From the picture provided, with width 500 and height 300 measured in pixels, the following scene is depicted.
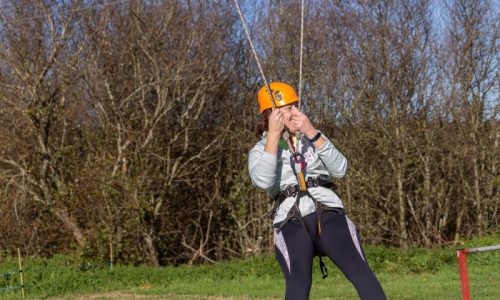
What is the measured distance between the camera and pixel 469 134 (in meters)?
14.5

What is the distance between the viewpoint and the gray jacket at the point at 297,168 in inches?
155

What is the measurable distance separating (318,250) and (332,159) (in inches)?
18.4

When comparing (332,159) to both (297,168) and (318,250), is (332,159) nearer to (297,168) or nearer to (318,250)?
(297,168)

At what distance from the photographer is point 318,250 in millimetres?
4012

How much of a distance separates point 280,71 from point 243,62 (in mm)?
1285

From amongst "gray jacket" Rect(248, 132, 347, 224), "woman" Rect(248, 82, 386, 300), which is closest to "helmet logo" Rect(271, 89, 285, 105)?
"woman" Rect(248, 82, 386, 300)

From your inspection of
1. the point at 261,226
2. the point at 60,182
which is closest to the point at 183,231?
the point at 261,226

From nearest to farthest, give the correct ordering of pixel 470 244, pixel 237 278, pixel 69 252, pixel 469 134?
pixel 237 278 < pixel 470 244 < pixel 469 134 < pixel 69 252

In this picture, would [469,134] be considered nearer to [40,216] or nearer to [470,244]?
[470,244]

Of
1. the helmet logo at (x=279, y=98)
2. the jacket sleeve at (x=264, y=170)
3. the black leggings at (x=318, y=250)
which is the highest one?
the helmet logo at (x=279, y=98)

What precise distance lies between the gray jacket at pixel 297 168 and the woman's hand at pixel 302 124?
9cm

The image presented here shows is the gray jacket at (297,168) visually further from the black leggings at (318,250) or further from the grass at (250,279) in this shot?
the grass at (250,279)

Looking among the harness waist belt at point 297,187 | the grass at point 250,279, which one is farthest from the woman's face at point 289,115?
the grass at point 250,279

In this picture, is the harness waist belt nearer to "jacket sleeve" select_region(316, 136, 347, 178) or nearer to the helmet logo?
"jacket sleeve" select_region(316, 136, 347, 178)
